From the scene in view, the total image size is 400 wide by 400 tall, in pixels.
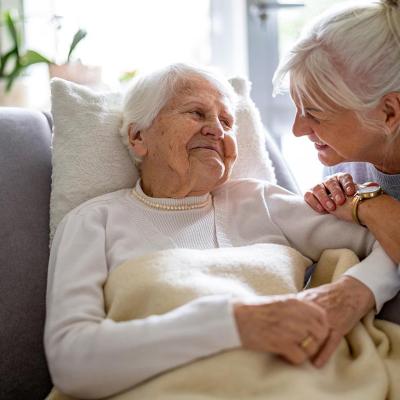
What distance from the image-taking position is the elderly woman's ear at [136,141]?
5.22 ft

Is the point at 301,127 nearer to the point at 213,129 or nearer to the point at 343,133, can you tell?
the point at 343,133

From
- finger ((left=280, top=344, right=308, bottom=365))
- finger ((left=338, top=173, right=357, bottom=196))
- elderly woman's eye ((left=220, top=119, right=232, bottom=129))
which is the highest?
elderly woman's eye ((left=220, top=119, right=232, bottom=129))

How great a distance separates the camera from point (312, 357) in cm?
119

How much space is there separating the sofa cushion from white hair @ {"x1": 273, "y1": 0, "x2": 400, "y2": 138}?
72 centimetres

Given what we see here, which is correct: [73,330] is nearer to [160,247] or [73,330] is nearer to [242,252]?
[160,247]

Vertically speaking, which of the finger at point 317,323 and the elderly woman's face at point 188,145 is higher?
the elderly woman's face at point 188,145

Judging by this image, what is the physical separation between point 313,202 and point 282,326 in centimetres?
50

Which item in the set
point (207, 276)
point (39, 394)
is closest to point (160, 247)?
point (207, 276)

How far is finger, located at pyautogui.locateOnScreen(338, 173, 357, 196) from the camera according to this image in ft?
4.96

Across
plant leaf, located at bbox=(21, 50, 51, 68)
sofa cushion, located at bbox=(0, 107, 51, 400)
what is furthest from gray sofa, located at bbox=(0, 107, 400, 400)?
plant leaf, located at bbox=(21, 50, 51, 68)

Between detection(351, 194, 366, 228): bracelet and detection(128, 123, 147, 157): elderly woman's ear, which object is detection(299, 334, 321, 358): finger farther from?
detection(128, 123, 147, 157): elderly woman's ear

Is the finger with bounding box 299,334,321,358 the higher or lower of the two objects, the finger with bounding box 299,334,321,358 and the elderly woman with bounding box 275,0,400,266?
the lower

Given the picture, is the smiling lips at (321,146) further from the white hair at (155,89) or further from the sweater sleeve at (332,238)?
the white hair at (155,89)

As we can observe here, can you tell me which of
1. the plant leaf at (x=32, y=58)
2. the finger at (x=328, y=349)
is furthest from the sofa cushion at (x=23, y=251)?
the plant leaf at (x=32, y=58)
